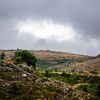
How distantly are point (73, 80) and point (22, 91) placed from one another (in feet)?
163

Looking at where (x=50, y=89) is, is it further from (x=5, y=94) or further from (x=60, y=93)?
(x=5, y=94)

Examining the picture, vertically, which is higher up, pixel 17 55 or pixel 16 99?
pixel 17 55

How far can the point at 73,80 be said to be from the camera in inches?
5787

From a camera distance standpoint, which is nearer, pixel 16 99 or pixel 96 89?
pixel 16 99

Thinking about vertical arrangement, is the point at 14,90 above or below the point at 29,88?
below

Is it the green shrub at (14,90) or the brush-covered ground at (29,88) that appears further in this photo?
the green shrub at (14,90)

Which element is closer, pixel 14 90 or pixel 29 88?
pixel 14 90

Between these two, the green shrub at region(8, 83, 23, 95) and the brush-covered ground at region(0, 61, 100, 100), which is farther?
the green shrub at region(8, 83, 23, 95)

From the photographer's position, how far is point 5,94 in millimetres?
98625

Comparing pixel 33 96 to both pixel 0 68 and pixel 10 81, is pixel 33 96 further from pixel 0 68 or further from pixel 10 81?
pixel 0 68

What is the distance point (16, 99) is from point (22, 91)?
15.4 ft

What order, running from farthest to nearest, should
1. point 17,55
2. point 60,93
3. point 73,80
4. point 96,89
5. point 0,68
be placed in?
point 17,55 → point 73,80 → point 96,89 → point 0,68 → point 60,93

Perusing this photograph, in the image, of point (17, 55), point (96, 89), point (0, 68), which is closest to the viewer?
point (0, 68)

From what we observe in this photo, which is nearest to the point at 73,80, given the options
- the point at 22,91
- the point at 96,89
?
the point at 96,89
